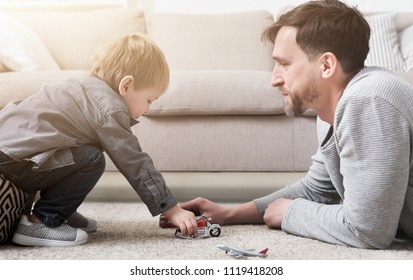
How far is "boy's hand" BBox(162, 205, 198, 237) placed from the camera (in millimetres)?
1075

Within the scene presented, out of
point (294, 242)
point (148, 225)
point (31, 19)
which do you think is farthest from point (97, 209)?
point (31, 19)

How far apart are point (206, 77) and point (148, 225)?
614 mm

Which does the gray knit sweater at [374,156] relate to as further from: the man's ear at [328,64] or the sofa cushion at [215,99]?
the sofa cushion at [215,99]

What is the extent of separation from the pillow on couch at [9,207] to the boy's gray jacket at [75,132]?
0.19 feet

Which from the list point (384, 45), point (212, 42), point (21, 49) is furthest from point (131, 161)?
point (384, 45)

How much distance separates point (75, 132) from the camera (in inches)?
42.1

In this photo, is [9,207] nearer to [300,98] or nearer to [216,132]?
[300,98]

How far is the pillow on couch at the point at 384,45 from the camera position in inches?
91.4

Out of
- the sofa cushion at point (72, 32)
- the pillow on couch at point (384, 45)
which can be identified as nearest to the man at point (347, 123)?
the pillow on couch at point (384, 45)

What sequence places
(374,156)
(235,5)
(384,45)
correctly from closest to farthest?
(374,156) < (384,45) < (235,5)

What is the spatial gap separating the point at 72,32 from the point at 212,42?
598 mm

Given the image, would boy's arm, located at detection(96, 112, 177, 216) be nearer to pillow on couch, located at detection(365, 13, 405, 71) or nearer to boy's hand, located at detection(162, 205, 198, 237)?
boy's hand, located at detection(162, 205, 198, 237)

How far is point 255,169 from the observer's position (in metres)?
1.71
